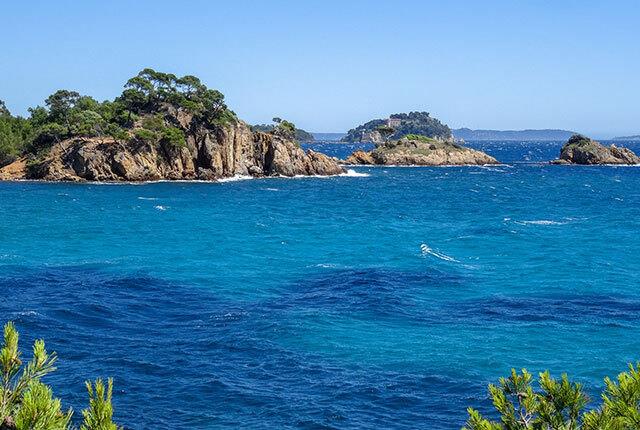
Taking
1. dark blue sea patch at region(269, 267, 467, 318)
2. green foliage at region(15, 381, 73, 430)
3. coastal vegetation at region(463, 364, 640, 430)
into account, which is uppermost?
green foliage at region(15, 381, 73, 430)

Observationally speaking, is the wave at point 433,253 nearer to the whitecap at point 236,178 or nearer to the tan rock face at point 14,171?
the whitecap at point 236,178

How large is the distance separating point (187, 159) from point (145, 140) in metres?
9.30

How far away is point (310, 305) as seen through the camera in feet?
144

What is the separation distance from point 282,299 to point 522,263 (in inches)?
942

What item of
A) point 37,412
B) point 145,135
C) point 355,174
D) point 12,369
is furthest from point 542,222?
point 37,412

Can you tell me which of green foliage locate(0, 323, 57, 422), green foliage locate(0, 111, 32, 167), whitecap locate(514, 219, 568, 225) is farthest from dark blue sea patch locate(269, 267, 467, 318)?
green foliage locate(0, 111, 32, 167)

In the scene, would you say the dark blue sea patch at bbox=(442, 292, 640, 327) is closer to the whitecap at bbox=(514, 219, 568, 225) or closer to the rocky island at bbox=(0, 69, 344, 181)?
the whitecap at bbox=(514, 219, 568, 225)

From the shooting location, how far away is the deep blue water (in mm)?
29812

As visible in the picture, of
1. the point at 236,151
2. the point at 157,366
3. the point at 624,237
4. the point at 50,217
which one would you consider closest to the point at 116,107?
the point at 236,151

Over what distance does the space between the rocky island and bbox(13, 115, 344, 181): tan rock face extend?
17cm

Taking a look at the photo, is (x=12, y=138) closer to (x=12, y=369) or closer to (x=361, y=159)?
(x=361, y=159)

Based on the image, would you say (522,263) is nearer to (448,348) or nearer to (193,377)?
(448,348)

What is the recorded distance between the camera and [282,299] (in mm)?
45531

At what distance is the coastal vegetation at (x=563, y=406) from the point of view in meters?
11.6
